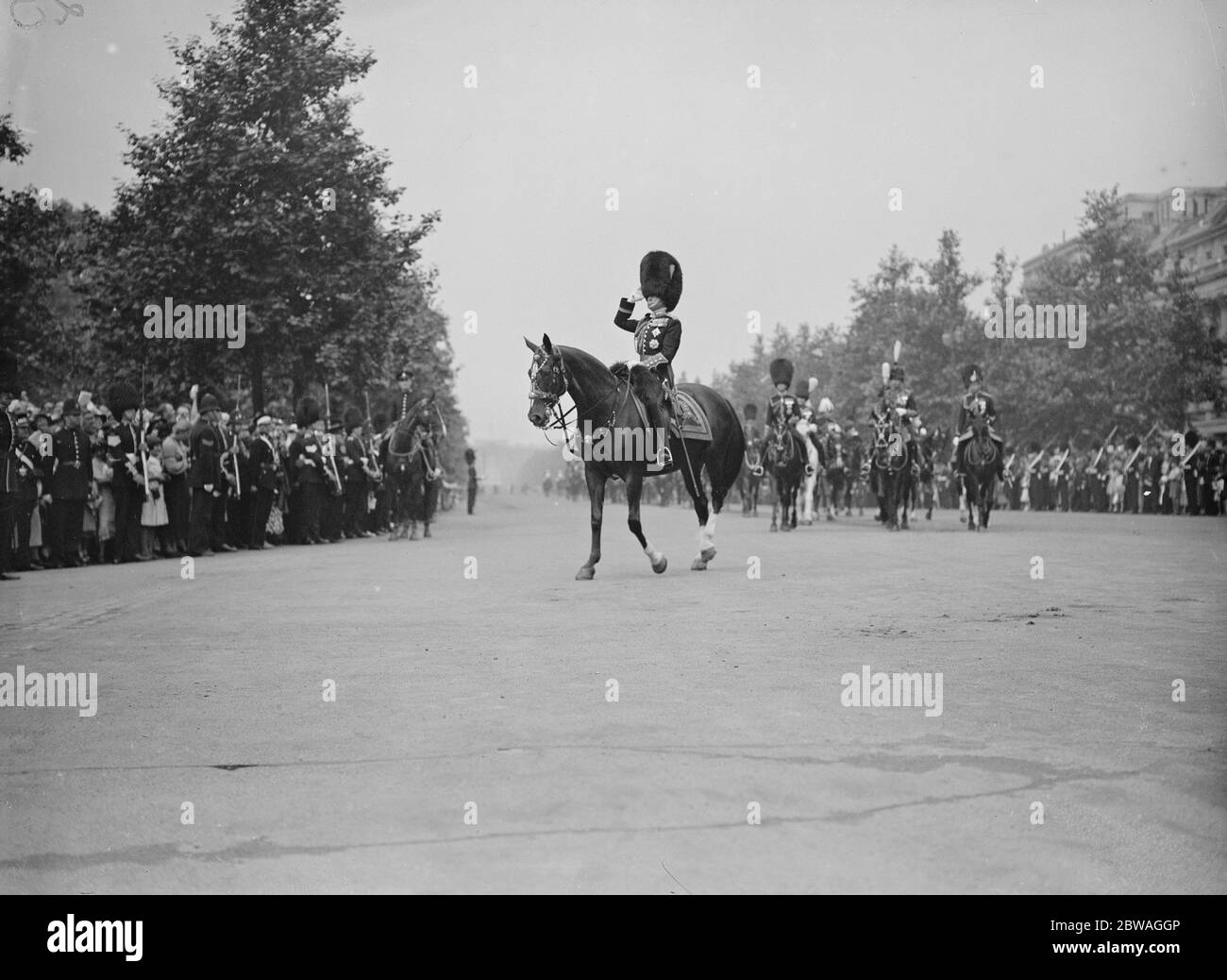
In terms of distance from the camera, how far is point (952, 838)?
492 cm

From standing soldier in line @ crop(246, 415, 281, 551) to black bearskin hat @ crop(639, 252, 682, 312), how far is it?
32.3 feet

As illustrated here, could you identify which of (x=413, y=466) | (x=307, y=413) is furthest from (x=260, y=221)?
(x=413, y=466)

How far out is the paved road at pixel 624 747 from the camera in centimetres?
469

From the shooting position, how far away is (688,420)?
57.1 ft

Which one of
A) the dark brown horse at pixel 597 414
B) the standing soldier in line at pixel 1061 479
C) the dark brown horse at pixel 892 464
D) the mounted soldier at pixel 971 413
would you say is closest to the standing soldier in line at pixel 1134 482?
the standing soldier in line at pixel 1061 479

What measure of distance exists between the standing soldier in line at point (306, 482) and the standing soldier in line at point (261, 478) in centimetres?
173

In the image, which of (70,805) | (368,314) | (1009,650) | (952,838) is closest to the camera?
(952,838)

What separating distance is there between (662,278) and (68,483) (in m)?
8.35

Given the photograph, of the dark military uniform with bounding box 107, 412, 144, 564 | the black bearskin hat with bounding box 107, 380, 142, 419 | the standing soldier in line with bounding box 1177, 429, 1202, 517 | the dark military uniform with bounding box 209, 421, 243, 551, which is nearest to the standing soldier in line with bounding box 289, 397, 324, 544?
the dark military uniform with bounding box 209, 421, 243, 551

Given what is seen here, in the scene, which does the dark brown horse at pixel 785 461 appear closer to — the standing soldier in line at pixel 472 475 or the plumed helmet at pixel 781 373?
the plumed helmet at pixel 781 373

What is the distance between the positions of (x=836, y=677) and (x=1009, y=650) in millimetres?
1676

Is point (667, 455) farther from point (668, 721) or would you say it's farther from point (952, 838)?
point (952, 838)

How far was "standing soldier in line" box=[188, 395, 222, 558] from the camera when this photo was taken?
72.7 feet
